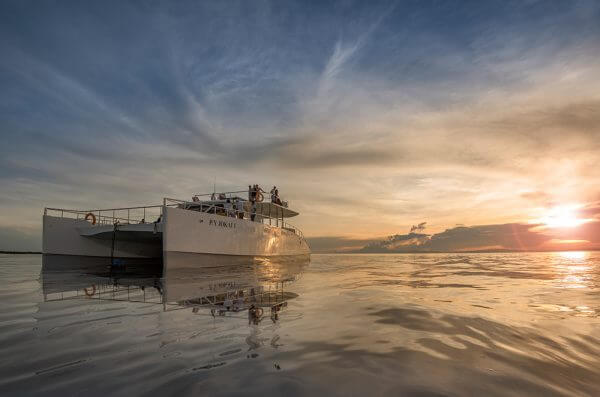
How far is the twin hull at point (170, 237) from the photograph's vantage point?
16.3 metres

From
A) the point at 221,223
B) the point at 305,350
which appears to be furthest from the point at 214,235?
the point at 305,350

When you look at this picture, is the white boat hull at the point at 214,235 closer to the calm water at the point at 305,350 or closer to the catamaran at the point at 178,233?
the catamaran at the point at 178,233

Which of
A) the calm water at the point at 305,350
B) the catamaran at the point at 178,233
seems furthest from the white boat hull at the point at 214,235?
the calm water at the point at 305,350

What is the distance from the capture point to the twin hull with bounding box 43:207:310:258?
16.3 m

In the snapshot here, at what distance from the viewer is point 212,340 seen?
11.8 ft

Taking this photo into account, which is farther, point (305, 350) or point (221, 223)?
point (221, 223)

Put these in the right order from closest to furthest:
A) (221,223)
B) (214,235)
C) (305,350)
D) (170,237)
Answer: (305,350) < (170,237) < (214,235) < (221,223)

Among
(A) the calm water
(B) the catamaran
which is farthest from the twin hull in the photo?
(A) the calm water

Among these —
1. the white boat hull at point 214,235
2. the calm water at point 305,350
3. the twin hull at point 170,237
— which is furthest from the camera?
the twin hull at point 170,237

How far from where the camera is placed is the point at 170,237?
15.7 meters

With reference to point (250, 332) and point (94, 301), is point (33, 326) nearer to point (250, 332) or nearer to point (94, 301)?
point (94, 301)

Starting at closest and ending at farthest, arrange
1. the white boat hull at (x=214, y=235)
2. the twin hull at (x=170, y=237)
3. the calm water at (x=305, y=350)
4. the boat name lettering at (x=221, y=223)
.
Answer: the calm water at (x=305, y=350)
the white boat hull at (x=214, y=235)
the twin hull at (x=170, y=237)
the boat name lettering at (x=221, y=223)

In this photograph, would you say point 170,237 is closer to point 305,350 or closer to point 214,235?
point 214,235

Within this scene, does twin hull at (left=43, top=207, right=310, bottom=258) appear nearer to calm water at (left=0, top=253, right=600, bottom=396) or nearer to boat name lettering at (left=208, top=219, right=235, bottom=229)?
boat name lettering at (left=208, top=219, right=235, bottom=229)
